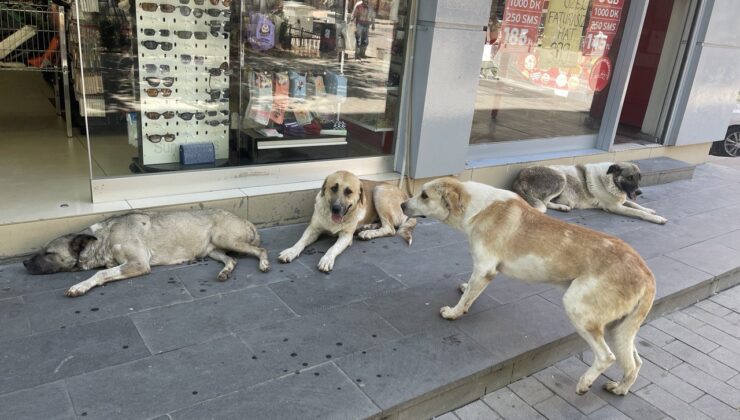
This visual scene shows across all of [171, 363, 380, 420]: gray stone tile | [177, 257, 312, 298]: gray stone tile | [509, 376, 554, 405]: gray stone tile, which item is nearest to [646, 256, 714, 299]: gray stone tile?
[509, 376, 554, 405]: gray stone tile

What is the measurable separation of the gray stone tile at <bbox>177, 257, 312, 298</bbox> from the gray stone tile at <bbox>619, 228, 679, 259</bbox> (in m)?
3.72

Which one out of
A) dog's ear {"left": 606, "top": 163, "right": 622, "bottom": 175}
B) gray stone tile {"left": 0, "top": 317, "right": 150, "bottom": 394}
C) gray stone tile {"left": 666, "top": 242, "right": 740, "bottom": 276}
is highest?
dog's ear {"left": 606, "top": 163, "right": 622, "bottom": 175}

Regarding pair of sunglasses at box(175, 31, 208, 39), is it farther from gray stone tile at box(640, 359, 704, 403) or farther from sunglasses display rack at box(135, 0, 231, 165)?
gray stone tile at box(640, 359, 704, 403)

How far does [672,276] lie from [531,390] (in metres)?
2.48

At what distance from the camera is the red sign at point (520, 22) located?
7.22 m

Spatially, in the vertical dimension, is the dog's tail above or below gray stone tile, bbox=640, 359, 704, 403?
above

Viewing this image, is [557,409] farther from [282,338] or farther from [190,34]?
[190,34]

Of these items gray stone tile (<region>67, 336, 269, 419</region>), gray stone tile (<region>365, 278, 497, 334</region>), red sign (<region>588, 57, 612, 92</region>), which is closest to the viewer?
gray stone tile (<region>67, 336, 269, 419</region>)

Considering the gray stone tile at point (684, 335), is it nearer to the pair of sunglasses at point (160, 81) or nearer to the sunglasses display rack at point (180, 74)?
the sunglasses display rack at point (180, 74)

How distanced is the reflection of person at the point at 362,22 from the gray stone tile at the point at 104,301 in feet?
11.3

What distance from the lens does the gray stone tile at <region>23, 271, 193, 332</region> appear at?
3.72m

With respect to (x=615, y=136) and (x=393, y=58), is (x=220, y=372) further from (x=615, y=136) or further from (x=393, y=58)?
(x=615, y=136)

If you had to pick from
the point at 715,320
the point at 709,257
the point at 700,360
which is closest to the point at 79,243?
the point at 700,360

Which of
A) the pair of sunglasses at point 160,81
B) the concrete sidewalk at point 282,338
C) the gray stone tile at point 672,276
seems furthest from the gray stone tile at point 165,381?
the gray stone tile at point 672,276
